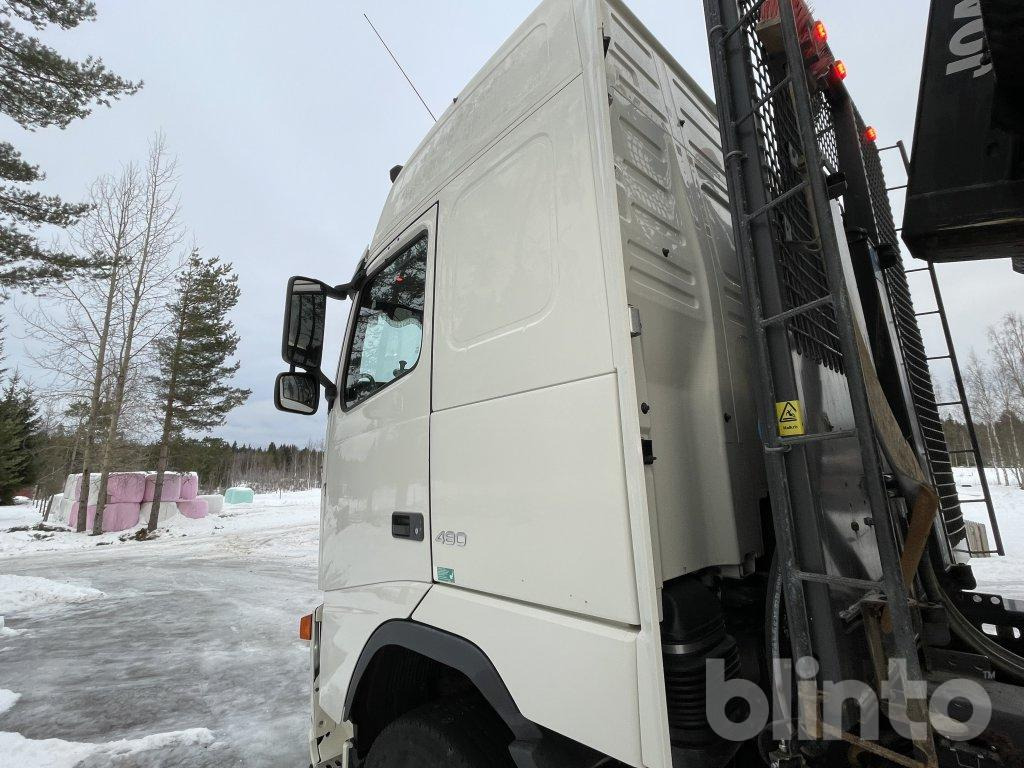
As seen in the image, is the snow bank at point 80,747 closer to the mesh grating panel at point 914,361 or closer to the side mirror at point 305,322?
the side mirror at point 305,322

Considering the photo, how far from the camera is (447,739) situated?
5.10 ft

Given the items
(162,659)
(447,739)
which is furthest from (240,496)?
(447,739)

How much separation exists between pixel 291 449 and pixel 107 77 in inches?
3166

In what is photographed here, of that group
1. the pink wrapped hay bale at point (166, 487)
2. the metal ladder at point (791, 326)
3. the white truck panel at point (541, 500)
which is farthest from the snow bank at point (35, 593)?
the pink wrapped hay bale at point (166, 487)

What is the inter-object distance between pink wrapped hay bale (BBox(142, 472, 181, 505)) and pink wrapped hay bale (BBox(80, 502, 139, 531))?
2.23 ft

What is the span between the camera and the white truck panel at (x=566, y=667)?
1.12 m

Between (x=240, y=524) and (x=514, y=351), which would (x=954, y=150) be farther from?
(x=240, y=524)

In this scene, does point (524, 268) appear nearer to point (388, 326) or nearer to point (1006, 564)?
point (388, 326)

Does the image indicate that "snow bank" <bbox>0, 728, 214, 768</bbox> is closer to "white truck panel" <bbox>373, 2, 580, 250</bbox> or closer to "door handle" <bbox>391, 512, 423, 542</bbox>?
"door handle" <bbox>391, 512, 423, 542</bbox>

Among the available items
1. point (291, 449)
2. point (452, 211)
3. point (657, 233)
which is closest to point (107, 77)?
point (452, 211)

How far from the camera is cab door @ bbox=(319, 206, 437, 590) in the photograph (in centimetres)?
186

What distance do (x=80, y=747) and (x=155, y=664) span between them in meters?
1.93

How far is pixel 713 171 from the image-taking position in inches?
88.8

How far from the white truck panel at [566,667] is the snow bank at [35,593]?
1005 centimetres
